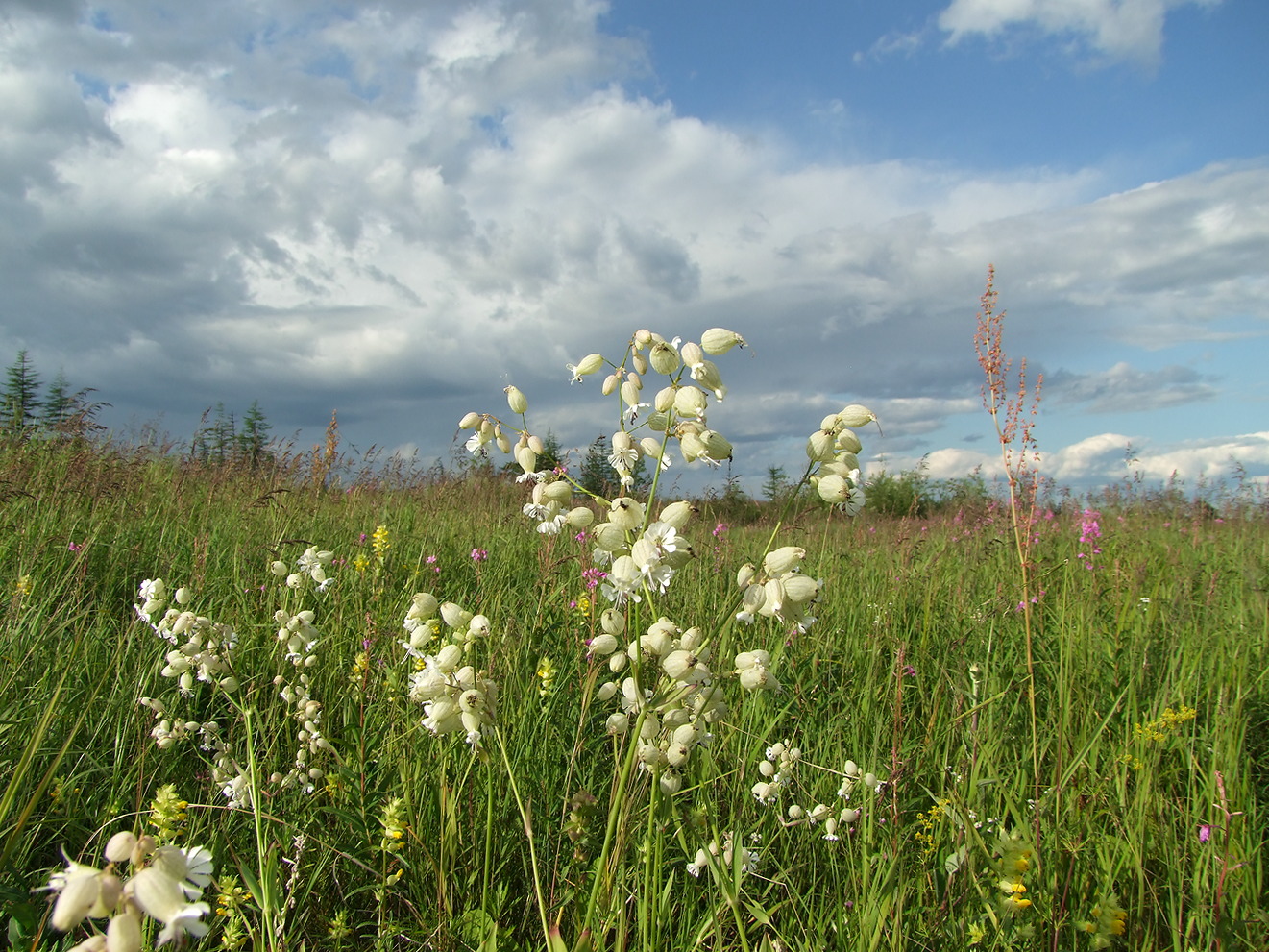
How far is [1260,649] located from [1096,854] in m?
2.12

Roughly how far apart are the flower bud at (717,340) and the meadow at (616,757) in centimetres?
39

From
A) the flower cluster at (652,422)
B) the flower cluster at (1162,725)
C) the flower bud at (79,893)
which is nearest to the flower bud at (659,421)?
the flower cluster at (652,422)

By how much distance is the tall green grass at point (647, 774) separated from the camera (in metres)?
1.62

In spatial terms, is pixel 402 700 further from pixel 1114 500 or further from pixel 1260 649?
pixel 1114 500

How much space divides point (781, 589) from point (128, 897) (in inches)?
42.2

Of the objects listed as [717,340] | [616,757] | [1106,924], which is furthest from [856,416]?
[1106,924]

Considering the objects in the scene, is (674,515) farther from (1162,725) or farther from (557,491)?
(1162,725)

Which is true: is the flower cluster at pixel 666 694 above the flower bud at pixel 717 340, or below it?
below

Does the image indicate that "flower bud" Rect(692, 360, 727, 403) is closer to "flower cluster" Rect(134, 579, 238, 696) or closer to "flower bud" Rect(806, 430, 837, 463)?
"flower bud" Rect(806, 430, 837, 463)

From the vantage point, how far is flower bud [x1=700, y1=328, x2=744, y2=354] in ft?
5.19

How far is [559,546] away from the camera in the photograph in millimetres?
4910

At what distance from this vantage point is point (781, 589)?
55.1 inches

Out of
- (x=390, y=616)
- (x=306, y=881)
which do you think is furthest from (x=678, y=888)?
(x=390, y=616)

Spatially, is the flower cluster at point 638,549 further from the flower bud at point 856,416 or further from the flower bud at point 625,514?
the flower bud at point 856,416
